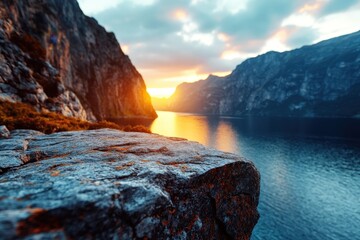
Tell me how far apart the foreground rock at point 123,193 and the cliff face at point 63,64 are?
854 inches

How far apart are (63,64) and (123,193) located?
4078 inches

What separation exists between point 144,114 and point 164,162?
195049 mm

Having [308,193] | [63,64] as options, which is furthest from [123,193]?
[63,64]

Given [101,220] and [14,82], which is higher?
[14,82]

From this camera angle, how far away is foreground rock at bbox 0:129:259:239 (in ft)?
11.1

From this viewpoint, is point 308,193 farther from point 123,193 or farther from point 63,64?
point 63,64

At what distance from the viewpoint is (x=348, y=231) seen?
1207 inches

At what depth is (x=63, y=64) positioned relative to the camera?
90.9m

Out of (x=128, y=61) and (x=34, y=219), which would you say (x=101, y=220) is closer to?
(x=34, y=219)

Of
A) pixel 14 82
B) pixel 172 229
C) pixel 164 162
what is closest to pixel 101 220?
pixel 172 229

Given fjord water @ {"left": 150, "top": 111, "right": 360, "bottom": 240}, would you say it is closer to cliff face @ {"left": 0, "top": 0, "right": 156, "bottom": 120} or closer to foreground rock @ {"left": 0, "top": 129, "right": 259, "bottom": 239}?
foreground rock @ {"left": 0, "top": 129, "right": 259, "bottom": 239}

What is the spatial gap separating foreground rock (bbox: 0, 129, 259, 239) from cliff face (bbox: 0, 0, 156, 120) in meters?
21.7

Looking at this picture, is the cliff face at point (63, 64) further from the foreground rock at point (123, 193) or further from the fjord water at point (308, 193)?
the fjord water at point (308, 193)

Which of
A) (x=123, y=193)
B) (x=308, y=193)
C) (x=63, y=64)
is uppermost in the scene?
(x=63, y=64)
